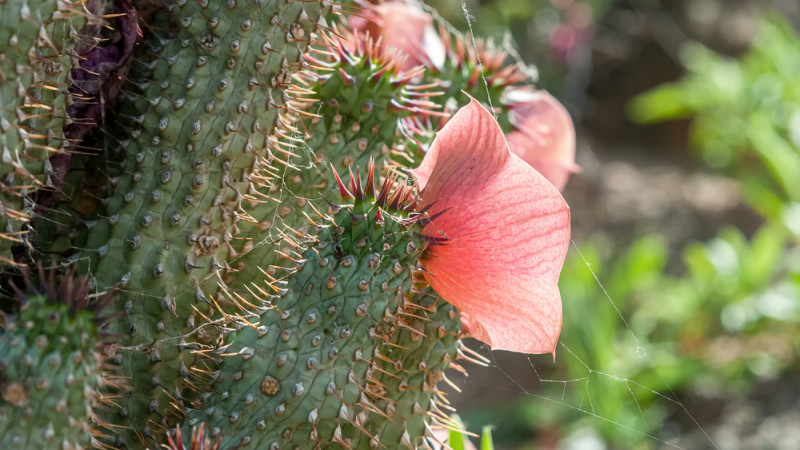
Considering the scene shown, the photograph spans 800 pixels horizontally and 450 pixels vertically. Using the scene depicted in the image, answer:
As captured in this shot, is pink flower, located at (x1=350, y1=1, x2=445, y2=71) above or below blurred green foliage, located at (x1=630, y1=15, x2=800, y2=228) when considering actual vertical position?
above

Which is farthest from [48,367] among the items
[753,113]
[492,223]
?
[753,113]

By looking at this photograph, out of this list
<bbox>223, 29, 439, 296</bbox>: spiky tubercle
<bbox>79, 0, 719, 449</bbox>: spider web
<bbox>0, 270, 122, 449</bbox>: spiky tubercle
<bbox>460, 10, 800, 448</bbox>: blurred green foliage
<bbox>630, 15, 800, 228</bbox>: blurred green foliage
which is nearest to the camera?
<bbox>0, 270, 122, 449</bbox>: spiky tubercle

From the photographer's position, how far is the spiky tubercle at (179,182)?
82 centimetres

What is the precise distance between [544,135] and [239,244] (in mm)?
652

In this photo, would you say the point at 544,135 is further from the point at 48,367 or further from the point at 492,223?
the point at 48,367

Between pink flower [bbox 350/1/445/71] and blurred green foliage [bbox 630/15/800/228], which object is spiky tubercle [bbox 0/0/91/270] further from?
blurred green foliage [bbox 630/15/800/228]

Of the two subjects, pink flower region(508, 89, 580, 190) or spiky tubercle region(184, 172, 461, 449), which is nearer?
spiky tubercle region(184, 172, 461, 449)

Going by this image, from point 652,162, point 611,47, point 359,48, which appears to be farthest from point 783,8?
point 359,48

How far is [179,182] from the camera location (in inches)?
32.5

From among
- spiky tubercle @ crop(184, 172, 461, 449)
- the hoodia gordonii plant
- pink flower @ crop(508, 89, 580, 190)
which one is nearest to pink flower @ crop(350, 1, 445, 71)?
pink flower @ crop(508, 89, 580, 190)

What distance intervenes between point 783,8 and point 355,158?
6.93m

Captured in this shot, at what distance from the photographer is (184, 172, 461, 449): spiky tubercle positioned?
2.54ft

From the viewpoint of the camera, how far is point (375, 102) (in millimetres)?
1033

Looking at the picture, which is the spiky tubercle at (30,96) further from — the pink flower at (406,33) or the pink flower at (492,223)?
the pink flower at (406,33)
